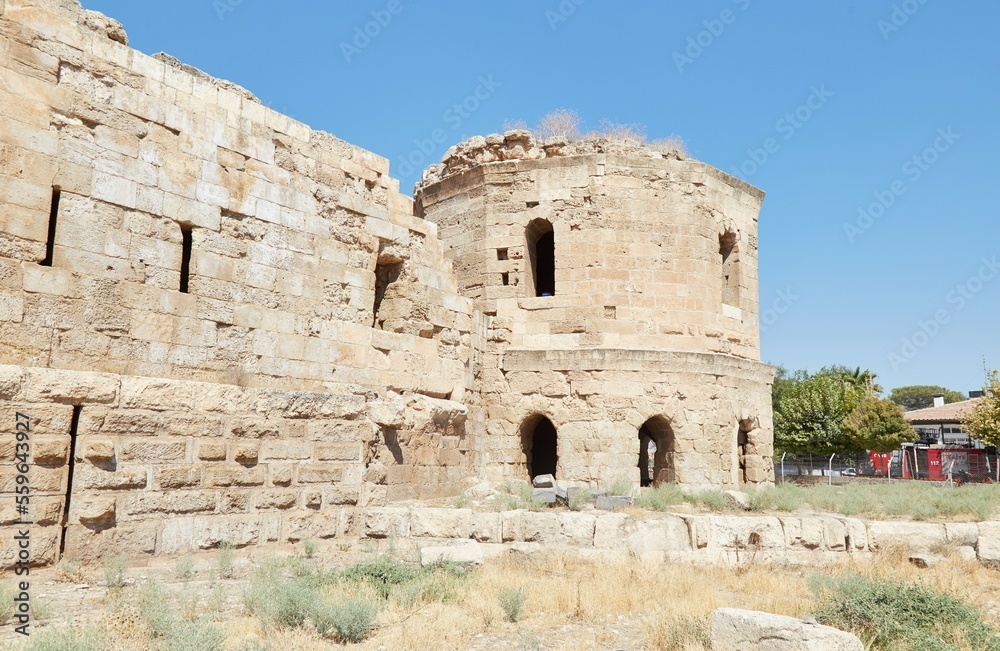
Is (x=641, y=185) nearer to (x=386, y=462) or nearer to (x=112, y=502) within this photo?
(x=386, y=462)

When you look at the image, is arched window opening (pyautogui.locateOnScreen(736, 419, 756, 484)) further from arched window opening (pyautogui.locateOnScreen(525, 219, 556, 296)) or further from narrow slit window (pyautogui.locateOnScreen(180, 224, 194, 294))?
narrow slit window (pyautogui.locateOnScreen(180, 224, 194, 294))

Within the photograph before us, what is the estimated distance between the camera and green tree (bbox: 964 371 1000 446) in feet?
82.3

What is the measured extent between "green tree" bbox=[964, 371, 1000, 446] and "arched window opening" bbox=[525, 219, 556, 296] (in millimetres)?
17703

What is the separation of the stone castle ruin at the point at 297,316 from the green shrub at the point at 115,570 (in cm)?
15

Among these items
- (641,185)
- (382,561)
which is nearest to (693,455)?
(641,185)

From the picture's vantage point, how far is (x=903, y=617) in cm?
544

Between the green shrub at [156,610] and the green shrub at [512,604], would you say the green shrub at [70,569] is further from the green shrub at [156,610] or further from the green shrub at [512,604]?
the green shrub at [512,604]

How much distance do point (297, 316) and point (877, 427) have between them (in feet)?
91.4

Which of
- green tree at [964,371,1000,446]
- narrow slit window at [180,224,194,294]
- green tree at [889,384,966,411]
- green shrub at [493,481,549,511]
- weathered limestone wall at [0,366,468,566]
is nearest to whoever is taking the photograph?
weathered limestone wall at [0,366,468,566]

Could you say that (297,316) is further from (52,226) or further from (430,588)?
(430,588)

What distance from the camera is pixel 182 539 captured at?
6848 mm

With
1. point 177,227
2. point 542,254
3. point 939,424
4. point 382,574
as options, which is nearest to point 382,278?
point 177,227

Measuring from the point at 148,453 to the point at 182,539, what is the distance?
2.88 ft

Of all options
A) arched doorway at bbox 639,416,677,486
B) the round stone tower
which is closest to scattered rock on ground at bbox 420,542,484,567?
the round stone tower
